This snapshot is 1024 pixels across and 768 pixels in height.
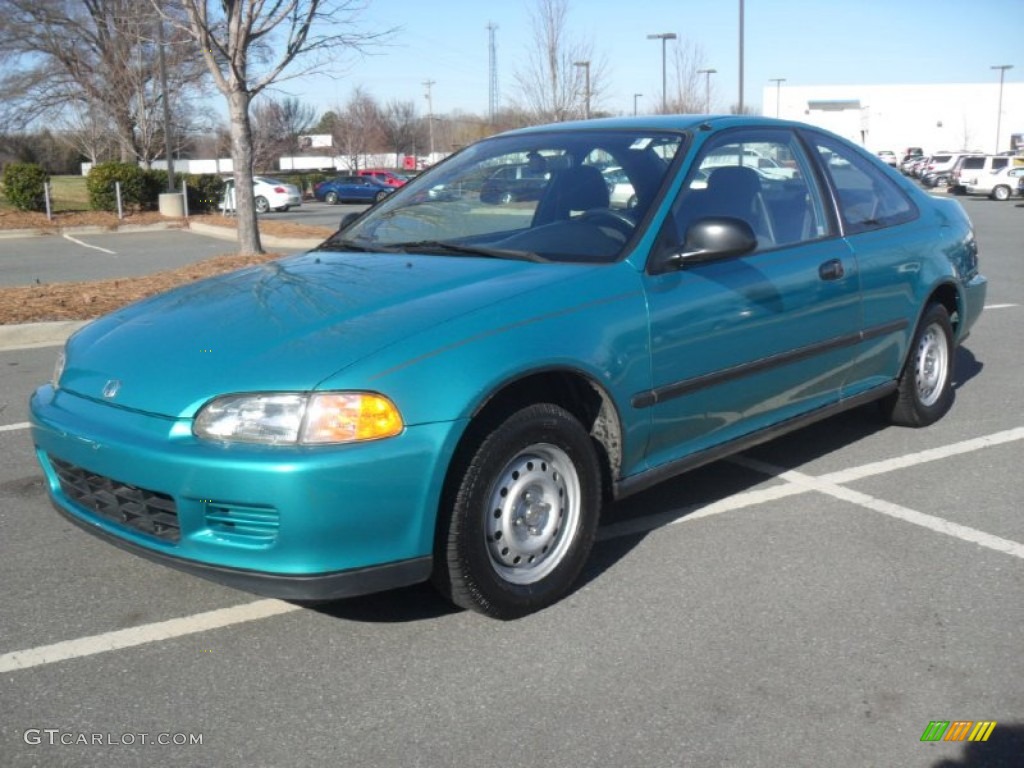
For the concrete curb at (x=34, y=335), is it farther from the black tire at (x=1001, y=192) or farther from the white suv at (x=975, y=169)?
the white suv at (x=975, y=169)

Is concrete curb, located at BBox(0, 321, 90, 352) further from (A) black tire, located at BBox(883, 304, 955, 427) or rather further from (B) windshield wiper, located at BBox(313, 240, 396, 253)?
(A) black tire, located at BBox(883, 304, 955, 427)

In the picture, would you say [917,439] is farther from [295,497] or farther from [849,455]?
[295,497]

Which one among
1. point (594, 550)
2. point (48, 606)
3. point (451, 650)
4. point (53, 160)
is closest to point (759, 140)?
point (594, 550)

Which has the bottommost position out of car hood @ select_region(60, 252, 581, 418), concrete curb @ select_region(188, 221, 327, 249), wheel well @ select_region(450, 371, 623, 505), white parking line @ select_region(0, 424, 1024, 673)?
white parking line @ select_region(0, 424, 1024, 673)

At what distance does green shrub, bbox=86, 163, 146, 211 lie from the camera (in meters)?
28.2

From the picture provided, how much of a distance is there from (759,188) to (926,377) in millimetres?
1822

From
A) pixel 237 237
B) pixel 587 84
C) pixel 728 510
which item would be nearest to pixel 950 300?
pixel 728 510

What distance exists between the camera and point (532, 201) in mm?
4320

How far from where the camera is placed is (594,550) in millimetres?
3951

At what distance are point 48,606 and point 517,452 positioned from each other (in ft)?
5.55

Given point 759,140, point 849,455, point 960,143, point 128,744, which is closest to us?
point 128,744

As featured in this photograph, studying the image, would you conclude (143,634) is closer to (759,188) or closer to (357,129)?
(759,188)

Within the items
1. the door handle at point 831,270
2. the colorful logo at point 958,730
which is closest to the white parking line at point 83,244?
the door handle at point 831,270

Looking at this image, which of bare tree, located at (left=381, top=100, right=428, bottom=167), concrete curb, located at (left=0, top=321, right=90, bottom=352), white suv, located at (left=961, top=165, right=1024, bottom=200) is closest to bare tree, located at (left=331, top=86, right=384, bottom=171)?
bare tree, located at (left=381, top=100, right=428, bottom=167)
